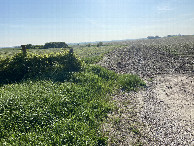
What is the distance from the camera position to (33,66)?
14.1m

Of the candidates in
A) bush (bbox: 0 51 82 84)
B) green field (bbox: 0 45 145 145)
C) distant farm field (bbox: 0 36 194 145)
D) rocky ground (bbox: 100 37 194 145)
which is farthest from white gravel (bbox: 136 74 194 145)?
bush (bbox: 0 51 82 84)

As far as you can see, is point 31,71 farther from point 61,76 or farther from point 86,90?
point 86,90

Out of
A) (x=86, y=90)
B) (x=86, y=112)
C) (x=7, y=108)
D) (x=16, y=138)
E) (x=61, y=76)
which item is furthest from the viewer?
(x=61, y=76)

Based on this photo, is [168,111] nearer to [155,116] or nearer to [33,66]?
[155,116]

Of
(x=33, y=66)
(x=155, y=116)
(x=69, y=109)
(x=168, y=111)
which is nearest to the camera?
(x=69, y=109)

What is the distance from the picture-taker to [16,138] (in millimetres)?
5504

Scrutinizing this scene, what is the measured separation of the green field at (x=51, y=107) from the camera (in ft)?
19.1

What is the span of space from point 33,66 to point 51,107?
791cm

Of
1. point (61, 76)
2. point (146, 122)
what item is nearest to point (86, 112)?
point (146, 122)

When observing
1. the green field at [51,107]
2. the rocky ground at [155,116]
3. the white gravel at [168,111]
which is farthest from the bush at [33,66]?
the white gravel at [168,111]

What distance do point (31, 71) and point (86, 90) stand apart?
21.7 feet

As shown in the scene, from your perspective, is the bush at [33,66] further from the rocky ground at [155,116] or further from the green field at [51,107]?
the rocky ground at [155,116]

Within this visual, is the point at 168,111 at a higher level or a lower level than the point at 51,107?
lower

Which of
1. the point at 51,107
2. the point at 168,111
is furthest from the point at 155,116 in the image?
the point at 51,107
